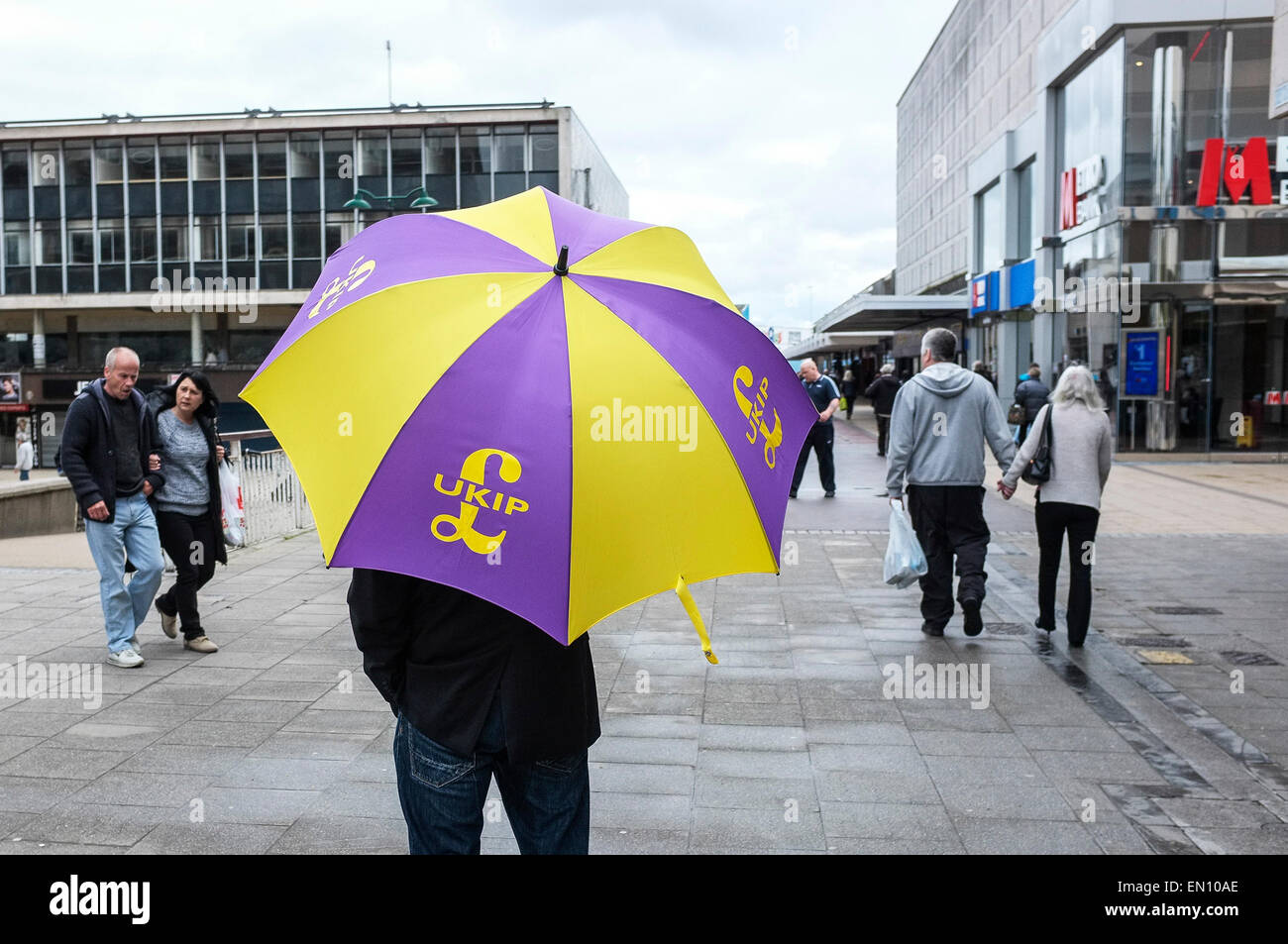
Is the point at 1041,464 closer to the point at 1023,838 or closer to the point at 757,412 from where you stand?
the point at 1023,838

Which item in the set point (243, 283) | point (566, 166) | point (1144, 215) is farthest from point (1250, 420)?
point (243, 283)

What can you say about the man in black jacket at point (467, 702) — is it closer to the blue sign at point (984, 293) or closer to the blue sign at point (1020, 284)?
the blue sign at point (1020, 284)

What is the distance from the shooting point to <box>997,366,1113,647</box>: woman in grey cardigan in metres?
7.14

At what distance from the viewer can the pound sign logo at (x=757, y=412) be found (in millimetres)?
2643

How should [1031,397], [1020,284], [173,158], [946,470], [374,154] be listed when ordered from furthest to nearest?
[173,158], [374,154], [1020,284], [1031,397], [946,470]

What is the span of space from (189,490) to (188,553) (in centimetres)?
38

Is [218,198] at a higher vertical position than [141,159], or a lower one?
lower

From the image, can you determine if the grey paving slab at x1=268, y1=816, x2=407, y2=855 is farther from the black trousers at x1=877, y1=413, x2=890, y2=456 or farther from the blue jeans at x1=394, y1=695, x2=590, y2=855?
the black trousers at x1=877, y1=413, x2=890, y2=456

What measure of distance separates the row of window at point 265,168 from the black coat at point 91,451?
Answer: 39619 mm

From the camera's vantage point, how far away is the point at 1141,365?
21.8 meters

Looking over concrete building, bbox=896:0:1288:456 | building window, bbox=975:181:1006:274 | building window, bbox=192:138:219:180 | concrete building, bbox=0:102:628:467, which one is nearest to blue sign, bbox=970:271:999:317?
building window, bbox=975:181:1006:274

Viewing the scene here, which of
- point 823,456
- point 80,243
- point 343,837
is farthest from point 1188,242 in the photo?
point 80,243

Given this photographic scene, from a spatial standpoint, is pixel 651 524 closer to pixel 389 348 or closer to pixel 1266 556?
pixel 389 348
